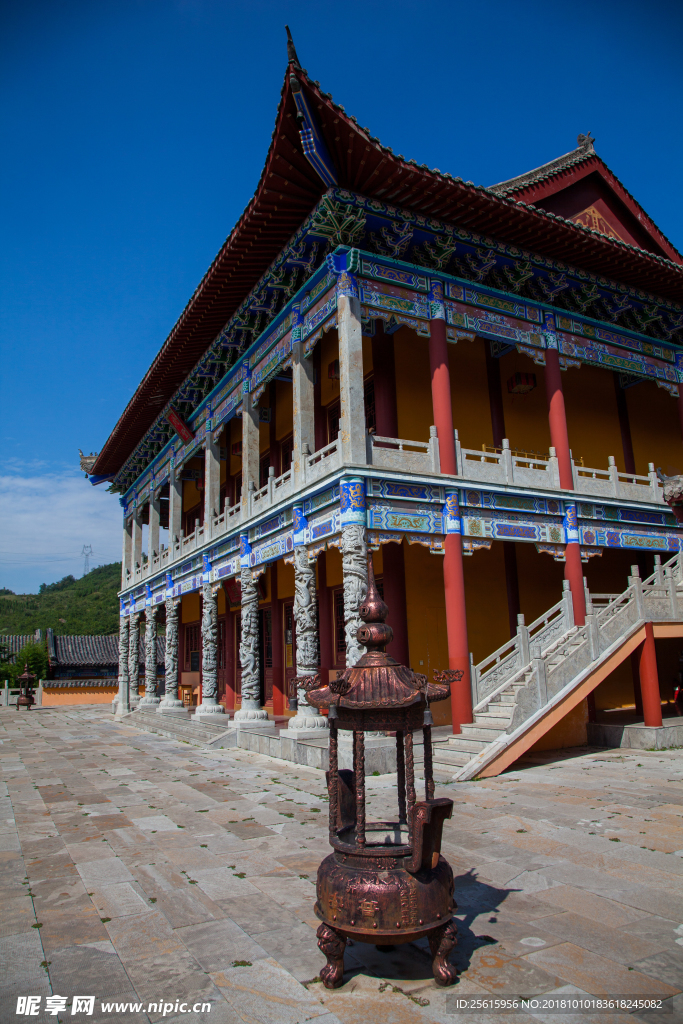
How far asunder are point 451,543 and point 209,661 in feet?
26.1

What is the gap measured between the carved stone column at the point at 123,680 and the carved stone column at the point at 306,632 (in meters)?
14.5

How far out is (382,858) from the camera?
3643mm

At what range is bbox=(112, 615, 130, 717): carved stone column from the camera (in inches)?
950

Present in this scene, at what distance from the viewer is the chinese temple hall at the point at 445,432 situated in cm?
1037

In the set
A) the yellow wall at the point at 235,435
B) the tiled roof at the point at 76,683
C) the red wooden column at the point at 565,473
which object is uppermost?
the yellow wall at the point at 235,435

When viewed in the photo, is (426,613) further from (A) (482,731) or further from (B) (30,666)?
(B) (30,666)

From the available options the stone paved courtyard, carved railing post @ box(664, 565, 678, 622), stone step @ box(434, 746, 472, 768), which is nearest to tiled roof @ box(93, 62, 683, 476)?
carved railing post @ box(664, 565, 678, 622)

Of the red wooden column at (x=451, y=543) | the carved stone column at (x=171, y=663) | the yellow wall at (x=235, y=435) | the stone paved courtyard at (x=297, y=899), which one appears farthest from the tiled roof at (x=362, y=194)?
the stone paved courtyard at (x=297, y=899)

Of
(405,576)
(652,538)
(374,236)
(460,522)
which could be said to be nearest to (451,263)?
(374,236)

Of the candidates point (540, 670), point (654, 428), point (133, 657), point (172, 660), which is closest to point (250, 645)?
point (540, 670)

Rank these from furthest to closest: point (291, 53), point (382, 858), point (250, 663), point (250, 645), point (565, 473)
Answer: point (250, 645), point (250, 663), point (565, 473), point (291, 53), point (382, 858)

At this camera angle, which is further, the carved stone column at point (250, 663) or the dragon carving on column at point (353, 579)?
the carved stone column at point (250, 663)

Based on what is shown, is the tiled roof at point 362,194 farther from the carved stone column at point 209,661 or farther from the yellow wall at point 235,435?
the carved stone column at point 209,661

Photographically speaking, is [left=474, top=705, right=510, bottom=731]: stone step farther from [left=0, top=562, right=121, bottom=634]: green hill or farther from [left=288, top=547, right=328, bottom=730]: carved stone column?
[left=0, top=562, right=121, bottom=634]: green hill
